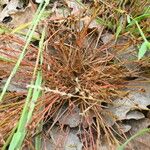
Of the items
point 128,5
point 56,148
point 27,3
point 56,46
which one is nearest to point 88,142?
point 56,148

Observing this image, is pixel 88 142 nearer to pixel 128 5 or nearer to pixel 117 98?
pixel 117 98

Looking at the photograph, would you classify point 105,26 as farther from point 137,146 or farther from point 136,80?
point 137,146

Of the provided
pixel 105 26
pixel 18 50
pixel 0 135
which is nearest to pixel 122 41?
pixel 105 26

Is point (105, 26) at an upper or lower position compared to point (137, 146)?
upper

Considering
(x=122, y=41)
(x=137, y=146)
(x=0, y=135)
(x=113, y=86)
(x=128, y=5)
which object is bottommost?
(x=137, y=146)

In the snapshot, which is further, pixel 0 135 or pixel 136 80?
pixel 136 80

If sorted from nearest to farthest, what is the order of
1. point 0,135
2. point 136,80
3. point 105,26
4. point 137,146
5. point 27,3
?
point 0,135
point 137,146
point 136,80
point 105,26
point 27,3

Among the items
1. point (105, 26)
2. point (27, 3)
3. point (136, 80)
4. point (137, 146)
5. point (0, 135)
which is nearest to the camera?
point (0, 135)
